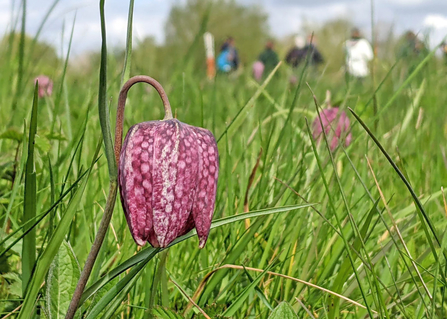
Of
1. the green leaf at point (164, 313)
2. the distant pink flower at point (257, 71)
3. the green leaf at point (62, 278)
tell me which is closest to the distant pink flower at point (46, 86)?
the green leaf at point (62, 278)

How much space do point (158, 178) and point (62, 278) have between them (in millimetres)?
231

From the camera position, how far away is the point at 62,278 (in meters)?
0.72

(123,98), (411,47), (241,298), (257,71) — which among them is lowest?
(241,298)

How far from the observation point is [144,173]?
23.4 inches

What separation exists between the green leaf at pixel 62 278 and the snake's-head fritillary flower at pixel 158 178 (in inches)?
6.3

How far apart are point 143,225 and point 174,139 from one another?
99 mm

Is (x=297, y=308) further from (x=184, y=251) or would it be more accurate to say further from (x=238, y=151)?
(x=238, y=151)

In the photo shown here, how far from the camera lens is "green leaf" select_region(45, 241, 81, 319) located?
712mm

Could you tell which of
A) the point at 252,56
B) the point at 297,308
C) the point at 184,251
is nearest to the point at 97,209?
the point at 184,251

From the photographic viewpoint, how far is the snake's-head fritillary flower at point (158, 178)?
0.59 m

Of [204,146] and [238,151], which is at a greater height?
[204,146]

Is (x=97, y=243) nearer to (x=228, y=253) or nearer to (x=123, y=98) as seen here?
(x=123, y=98)

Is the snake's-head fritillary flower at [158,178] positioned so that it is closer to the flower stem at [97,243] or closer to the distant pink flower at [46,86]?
the flower stem at [97,243]

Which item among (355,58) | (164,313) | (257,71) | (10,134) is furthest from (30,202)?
(257,71)
